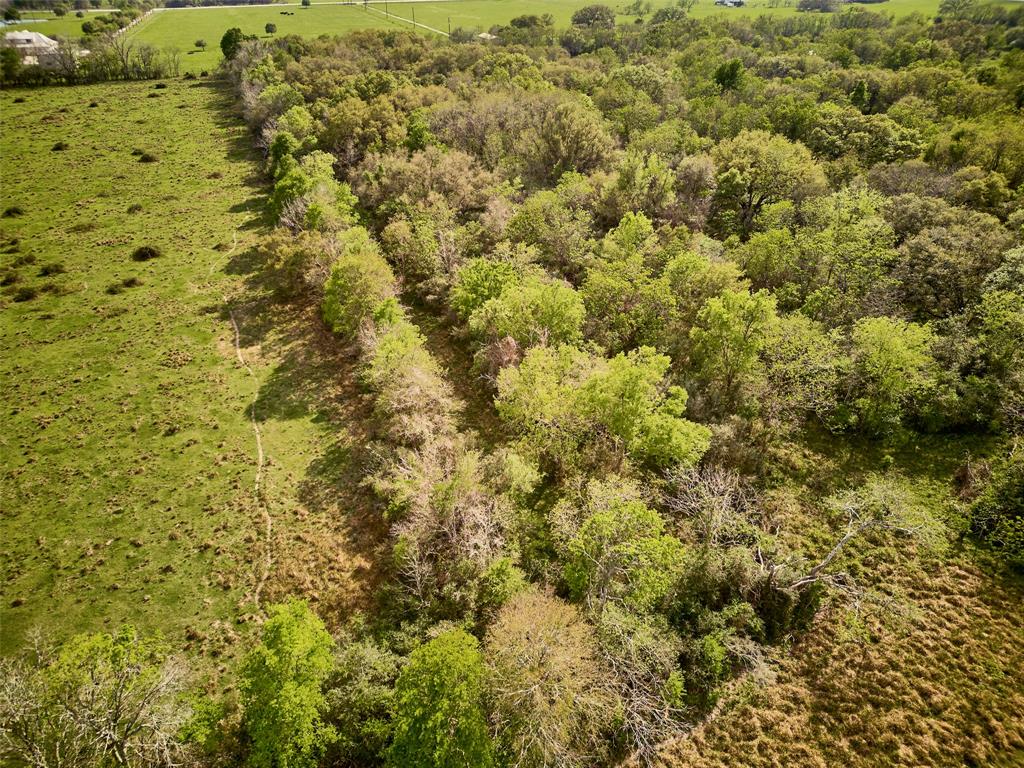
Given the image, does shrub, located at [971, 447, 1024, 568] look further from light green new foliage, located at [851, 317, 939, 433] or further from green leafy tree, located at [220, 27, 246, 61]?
green leafy tree, located at [220, 27, 246, 61]

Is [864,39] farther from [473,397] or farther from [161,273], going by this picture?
[161,273]

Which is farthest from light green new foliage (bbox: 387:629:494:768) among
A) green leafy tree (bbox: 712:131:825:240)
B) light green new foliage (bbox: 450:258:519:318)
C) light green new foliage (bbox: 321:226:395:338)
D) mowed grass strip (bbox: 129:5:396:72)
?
mowed grass strip (bbox: 129:5:396:72)

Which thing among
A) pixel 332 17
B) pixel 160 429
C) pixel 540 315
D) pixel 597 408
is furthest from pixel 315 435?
pixel 332 17

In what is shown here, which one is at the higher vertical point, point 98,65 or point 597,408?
point 98,65

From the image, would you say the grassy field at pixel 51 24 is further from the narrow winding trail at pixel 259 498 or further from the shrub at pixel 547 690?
the shrub at pixel 547 690

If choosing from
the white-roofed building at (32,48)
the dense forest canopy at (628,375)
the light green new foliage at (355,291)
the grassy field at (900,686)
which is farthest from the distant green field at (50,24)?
the grassy field at (900,686)

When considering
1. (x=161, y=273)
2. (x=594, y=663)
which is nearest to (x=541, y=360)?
(x=594, y=663)

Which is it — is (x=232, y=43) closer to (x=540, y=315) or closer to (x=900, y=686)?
(x=540, y=315)
